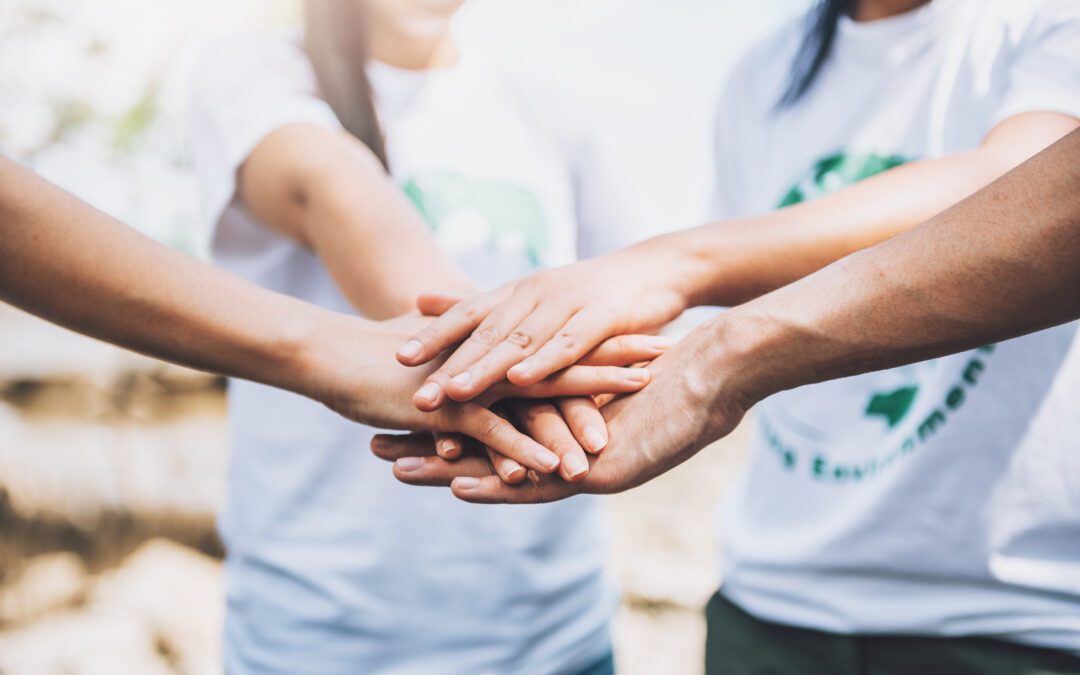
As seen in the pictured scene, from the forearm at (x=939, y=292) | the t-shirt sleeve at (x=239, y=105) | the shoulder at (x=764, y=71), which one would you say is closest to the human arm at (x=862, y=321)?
the forearm at (x=939, y=292)

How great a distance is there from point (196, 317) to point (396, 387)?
258 millimetres

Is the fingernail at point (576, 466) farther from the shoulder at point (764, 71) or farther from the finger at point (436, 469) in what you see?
the shoulder at point (764, 71)

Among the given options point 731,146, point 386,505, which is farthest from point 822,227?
point 386,505

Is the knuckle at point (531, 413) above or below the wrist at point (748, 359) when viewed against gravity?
below

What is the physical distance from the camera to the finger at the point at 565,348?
915 mm

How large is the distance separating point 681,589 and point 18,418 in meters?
3.74

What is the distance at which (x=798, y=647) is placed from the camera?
1060 mm

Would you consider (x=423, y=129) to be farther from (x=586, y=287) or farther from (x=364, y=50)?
(x=586, y=287)

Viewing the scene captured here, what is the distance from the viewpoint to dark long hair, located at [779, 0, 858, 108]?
121 centimetres

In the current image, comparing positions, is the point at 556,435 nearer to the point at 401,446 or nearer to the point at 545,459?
the point at 545,459

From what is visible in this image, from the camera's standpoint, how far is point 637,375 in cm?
96

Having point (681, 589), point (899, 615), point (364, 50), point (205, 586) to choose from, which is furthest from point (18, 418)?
point (899, 615)

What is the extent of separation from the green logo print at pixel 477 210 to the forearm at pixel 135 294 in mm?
278

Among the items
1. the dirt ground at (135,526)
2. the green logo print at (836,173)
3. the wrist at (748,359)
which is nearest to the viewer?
the wrist at (748,359)
